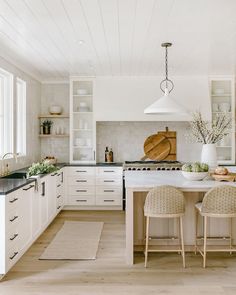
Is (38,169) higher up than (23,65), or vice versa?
(23,65)

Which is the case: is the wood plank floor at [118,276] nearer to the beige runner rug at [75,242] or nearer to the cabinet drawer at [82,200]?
the beige runner rug at [75,242]

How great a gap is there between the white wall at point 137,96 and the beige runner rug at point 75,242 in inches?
87.5

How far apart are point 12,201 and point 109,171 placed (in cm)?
322

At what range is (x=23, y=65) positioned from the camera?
5.73 m

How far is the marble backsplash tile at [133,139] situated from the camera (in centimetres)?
716

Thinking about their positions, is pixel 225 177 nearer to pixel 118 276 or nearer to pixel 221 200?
pixel 221 200

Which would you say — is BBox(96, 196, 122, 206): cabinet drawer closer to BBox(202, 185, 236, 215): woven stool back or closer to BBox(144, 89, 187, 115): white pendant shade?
BBox(144, 89, 187, 115): white pendant shade

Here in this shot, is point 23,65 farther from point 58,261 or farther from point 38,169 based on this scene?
point 58,261

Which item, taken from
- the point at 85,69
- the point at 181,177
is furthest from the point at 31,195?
the point at 85,69

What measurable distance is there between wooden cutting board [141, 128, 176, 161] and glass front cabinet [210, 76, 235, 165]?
88cm

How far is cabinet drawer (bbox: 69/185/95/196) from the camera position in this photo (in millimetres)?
6648

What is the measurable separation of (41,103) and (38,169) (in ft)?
8.55

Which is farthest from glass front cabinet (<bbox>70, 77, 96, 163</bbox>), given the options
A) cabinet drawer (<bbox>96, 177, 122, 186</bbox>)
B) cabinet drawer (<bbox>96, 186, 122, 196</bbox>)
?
cabinet drawer (<bbox>96, 186, 122, 196</bbox>)

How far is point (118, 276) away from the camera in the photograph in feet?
11.4
